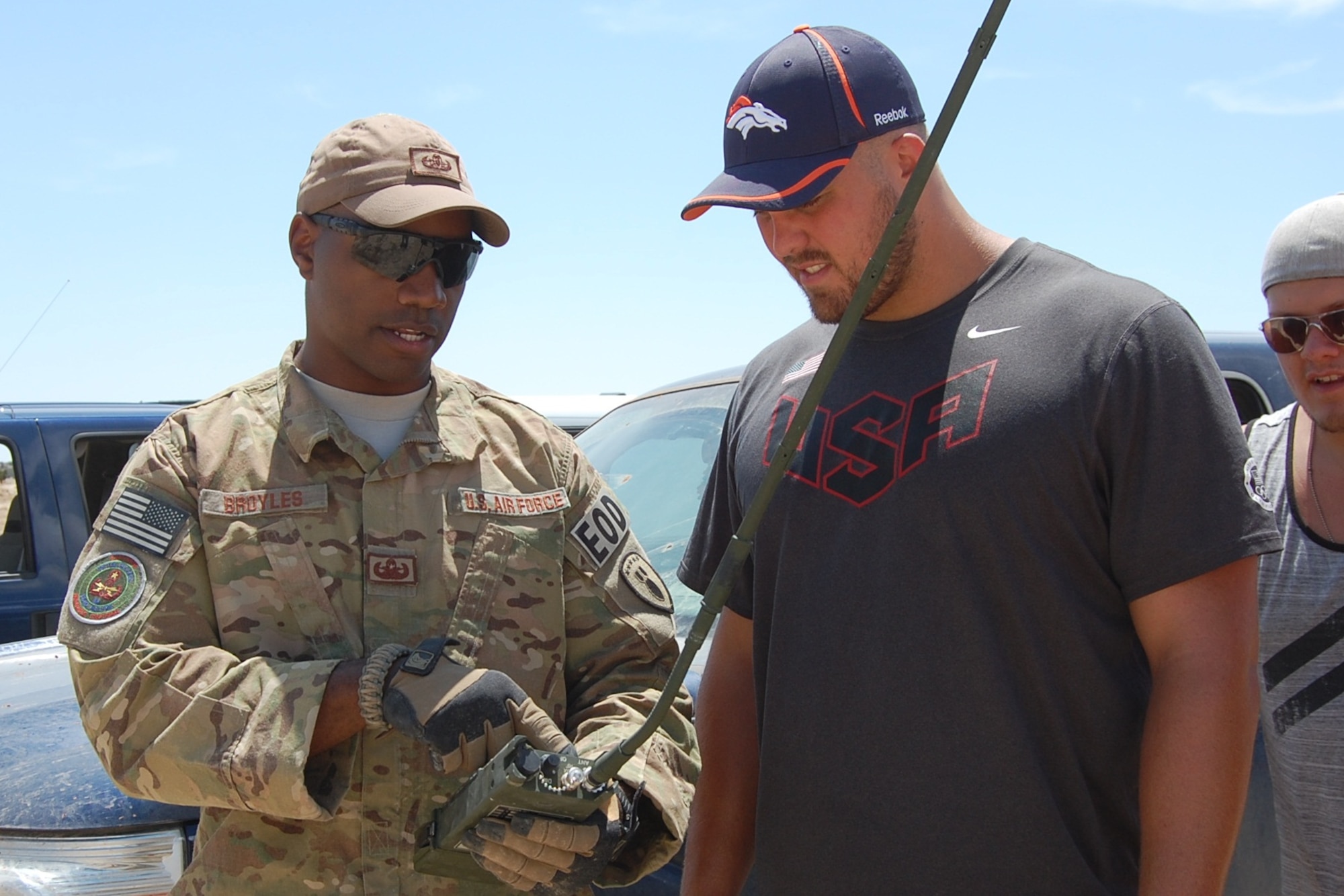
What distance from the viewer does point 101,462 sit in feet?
23.0

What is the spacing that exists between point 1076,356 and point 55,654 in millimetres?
3842

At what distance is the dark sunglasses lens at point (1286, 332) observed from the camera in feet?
7.87

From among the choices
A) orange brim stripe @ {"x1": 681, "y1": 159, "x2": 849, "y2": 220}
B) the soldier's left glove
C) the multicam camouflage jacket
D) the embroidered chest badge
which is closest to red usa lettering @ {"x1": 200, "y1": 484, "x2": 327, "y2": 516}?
the multicam camouflage jacket

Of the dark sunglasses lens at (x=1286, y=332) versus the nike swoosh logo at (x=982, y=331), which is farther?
the dark sunglasses lens at (x=1286, y=332)

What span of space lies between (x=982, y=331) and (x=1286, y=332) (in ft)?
2.78

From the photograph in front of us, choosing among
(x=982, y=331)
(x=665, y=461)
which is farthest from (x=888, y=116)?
(x=665, y=461)

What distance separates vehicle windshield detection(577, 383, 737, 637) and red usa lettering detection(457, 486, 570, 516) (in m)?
0.89

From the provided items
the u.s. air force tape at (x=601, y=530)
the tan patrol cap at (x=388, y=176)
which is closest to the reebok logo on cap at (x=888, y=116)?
the tan patrol cap at (x=388, y=176)

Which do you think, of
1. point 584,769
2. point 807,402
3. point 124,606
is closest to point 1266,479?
point 807,402

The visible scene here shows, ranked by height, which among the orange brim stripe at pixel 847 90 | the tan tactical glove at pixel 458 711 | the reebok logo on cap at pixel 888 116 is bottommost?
the tan tactical glove at pixel 458 711

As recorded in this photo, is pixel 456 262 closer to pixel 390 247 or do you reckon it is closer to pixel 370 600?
pixel 390 247

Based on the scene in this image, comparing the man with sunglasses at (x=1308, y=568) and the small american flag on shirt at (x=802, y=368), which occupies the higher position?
the small american flag on shirt at (x=802, y=368)

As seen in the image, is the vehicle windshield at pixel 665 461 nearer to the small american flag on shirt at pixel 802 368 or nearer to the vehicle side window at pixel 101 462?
the small american flag on shirt at pixel 802 368

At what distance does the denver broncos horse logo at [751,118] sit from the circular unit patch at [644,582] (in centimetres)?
83
